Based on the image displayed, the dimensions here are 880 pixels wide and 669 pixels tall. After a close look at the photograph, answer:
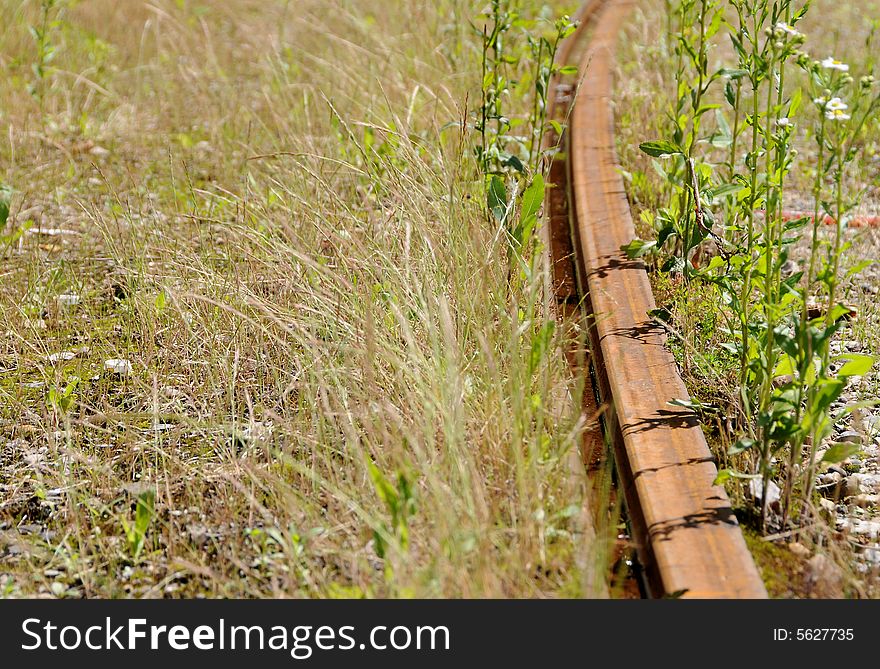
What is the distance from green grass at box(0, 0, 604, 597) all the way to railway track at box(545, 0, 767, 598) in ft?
0.52

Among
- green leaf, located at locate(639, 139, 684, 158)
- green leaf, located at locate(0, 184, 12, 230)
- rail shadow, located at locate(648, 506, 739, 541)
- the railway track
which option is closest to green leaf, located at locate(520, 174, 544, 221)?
the railway track

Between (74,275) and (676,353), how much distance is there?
2.22m

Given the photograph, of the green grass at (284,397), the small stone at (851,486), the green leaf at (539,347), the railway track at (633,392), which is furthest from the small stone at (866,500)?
the green leaf at (539,347)

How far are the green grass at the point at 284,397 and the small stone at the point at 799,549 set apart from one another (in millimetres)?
507

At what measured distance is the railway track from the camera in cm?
252

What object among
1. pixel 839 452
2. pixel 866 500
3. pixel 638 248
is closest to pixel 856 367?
pixel 839 452

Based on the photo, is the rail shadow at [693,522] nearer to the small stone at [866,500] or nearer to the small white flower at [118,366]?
the small stone at [866,500]

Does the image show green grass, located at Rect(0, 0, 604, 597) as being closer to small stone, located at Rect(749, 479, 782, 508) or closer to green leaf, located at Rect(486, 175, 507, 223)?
green leaf, located at Rect(486, 175, 507, 223)

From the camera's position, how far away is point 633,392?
325 cm

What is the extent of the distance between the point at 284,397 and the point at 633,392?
1.00m

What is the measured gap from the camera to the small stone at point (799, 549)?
270 cm

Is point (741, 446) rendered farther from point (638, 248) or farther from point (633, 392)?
point (638, 248)

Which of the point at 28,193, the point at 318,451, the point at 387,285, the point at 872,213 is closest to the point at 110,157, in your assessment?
the point at 28,193
